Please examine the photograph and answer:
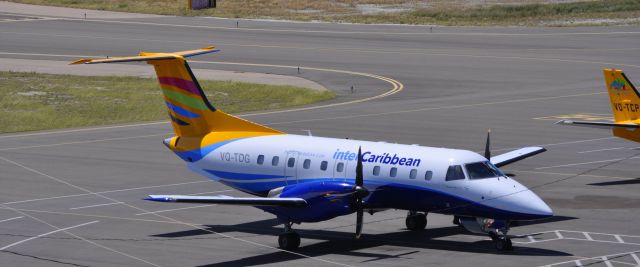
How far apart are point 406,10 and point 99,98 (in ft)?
217

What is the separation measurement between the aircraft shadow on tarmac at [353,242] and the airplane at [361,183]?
61 cm

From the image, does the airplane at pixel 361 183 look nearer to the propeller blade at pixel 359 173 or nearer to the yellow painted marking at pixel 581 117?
the propeller blade at pixel 359 173

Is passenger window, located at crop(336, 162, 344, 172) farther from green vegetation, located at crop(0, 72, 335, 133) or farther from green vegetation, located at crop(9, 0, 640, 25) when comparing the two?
green vegetation, located at crop(9, 0, 640, 25)

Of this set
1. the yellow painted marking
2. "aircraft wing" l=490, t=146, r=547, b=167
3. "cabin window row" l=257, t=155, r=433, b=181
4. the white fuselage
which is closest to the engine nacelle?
"cabin window row" l=257, t=155, r=433, b=181

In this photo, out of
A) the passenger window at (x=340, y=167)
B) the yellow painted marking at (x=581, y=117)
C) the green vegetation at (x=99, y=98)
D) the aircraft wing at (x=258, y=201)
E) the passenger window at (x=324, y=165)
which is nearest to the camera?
the aircraft wing at (x=258, y=201)

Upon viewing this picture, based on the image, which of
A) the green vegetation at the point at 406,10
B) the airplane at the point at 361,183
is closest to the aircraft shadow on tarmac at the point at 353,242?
the airplane at the point at 361,183

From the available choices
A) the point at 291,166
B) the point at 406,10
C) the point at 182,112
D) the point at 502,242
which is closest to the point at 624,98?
the point at 502,242

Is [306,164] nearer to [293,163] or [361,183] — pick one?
[293,163]

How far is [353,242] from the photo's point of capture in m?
35.8

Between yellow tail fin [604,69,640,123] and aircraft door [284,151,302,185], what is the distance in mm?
17502

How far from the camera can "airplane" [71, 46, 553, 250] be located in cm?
3338

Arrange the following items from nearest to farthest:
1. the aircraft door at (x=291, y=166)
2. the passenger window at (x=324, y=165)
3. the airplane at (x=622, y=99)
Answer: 1. the passenger window at (x=324, y=165)
2. the aircraft door at (x=291, y=166)
3. the airplane at (x=622, y=99)

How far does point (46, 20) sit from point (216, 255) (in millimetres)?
95133

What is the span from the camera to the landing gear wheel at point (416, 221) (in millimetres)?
37062
